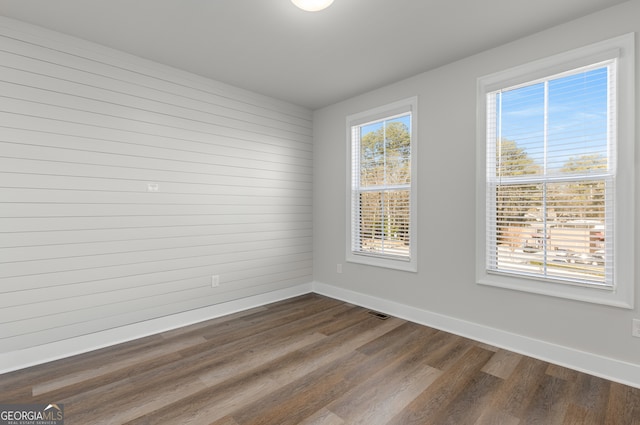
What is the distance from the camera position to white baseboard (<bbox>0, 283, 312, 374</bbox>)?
241 cm

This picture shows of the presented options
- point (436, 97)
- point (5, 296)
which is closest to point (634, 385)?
point (436, 97)

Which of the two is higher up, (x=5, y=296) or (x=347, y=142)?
(x=347, y=142)

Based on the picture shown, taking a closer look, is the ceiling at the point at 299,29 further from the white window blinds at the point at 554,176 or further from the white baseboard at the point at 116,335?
the white baseboard at the point at 116,335

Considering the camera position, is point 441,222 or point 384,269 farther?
point 384,269

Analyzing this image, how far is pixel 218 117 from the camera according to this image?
11.8ft

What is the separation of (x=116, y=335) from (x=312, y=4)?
331 centimetres

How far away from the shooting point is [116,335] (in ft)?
9.39

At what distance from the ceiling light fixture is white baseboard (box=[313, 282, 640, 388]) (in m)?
3.04

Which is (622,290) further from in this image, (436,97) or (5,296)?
(5,296)

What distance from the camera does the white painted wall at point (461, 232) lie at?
229 cm

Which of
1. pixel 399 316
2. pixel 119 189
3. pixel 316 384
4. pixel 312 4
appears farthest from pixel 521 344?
pixel 119 189

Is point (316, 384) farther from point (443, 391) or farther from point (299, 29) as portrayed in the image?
point (299, 29)

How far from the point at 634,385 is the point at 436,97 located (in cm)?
287

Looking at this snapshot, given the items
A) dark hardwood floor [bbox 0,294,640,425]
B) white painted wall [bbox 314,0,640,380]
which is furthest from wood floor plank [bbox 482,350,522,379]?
white painted wall [bbox 314,0,640,380]
